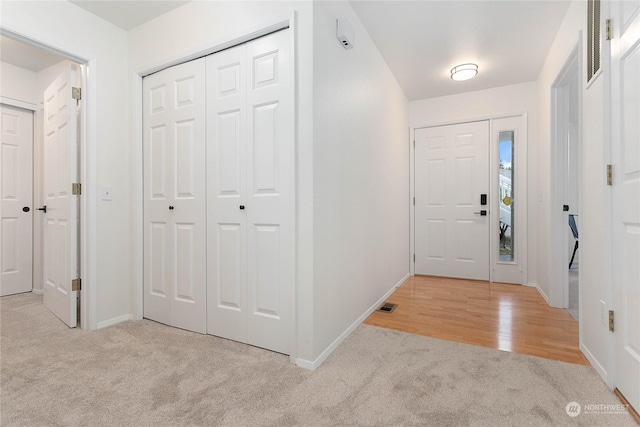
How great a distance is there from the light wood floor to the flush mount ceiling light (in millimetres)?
2472

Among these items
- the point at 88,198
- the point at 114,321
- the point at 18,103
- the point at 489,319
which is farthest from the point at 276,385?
the point at 18,103

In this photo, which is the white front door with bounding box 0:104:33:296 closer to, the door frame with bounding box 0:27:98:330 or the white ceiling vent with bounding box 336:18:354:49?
the door frame with bounding box 0:27:98:330

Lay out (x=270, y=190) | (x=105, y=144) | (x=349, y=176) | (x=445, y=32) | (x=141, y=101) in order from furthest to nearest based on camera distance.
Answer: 1. (x=445, y=32)
2. (x=141, y=101)
3. (x=105, y=144)
4. (x=349, y=176)
5. (x=270, y=190)

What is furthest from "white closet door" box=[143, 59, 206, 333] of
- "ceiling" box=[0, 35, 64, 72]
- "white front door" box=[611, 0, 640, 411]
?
"white front door" box=[611, 0, 640, 411]

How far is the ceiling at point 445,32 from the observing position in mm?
2352

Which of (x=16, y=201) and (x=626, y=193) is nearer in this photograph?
(x=626, y=193)

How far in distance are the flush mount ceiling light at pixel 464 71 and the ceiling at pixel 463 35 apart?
6cm

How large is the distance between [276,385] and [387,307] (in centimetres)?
160

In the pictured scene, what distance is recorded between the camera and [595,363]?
1738 millimetres

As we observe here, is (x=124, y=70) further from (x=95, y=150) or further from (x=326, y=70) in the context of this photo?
(x=326, y=70)

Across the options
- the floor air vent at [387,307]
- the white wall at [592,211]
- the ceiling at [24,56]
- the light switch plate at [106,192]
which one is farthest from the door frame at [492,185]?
the ceiling at [24,56]

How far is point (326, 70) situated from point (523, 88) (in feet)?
10.5

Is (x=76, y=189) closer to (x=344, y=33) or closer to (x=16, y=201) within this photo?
(x=16, y=201)

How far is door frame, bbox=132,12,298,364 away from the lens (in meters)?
1.82
